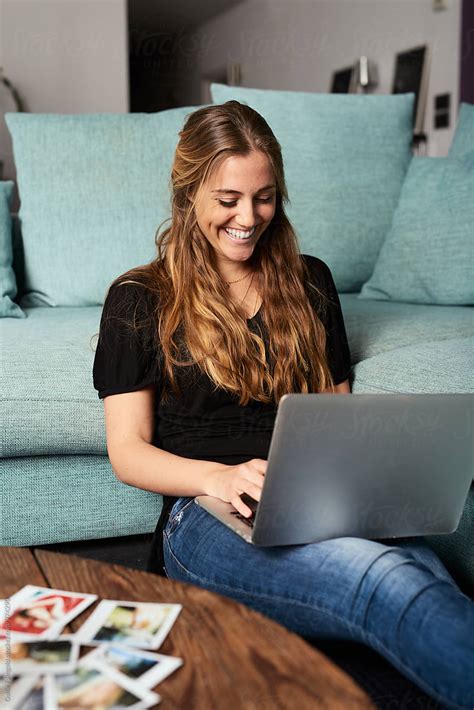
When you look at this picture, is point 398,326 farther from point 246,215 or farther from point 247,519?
point 247,519

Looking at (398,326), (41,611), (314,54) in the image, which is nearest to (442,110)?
(314,54)

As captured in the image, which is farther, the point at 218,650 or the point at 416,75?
the point at 416,75

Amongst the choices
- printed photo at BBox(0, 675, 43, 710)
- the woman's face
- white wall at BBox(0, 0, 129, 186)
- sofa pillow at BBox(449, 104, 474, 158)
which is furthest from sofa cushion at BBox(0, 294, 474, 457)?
white wall at BBox(0, 0, 129, 186)

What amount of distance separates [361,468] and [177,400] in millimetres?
476

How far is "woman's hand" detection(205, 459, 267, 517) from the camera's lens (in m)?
1.11

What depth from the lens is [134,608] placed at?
0.78m

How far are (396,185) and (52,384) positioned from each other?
1.35 metres

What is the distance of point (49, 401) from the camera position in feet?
5.58

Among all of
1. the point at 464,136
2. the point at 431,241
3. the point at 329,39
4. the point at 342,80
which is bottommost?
the point at 431,241

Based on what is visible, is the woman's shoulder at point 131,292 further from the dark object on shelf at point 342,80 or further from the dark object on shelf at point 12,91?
the dark object on shelf at point 342,80

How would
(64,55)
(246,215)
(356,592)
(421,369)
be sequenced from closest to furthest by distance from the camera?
(356,592), (246,215), (421,369), (64,55)

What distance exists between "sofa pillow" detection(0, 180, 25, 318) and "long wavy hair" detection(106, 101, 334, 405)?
79cm

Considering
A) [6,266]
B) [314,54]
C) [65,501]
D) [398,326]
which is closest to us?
[65,501]

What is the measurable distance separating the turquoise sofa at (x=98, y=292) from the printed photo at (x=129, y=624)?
0.94 meters
